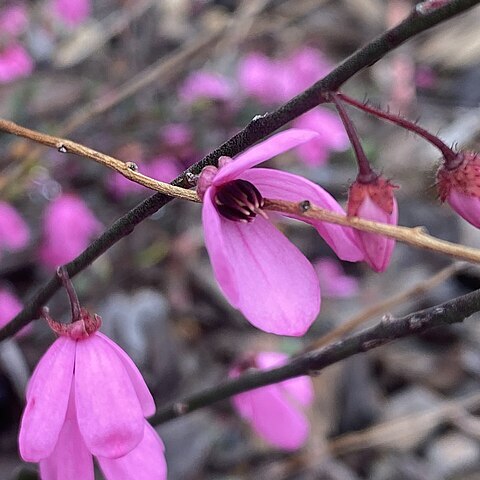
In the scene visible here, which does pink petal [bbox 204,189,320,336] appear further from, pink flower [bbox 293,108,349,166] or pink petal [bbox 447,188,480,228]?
pink flower [bbox 293,108,349,166]

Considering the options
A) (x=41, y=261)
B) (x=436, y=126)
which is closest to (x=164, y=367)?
(x=41, y=261)

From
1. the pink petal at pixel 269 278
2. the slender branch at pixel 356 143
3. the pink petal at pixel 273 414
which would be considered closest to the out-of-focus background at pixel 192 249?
the pink petal at pixel 273 414

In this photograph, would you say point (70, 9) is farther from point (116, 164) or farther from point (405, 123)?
point (405, 123)

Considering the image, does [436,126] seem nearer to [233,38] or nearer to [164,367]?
[233,38]

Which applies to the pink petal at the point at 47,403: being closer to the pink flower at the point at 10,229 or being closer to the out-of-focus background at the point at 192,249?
the out-of-focus background at the point at 192,249

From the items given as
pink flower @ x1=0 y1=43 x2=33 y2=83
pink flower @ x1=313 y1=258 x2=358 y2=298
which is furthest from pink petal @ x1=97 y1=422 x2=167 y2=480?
pink flower @ x1=313 y1=258 x2=358 y2=298
